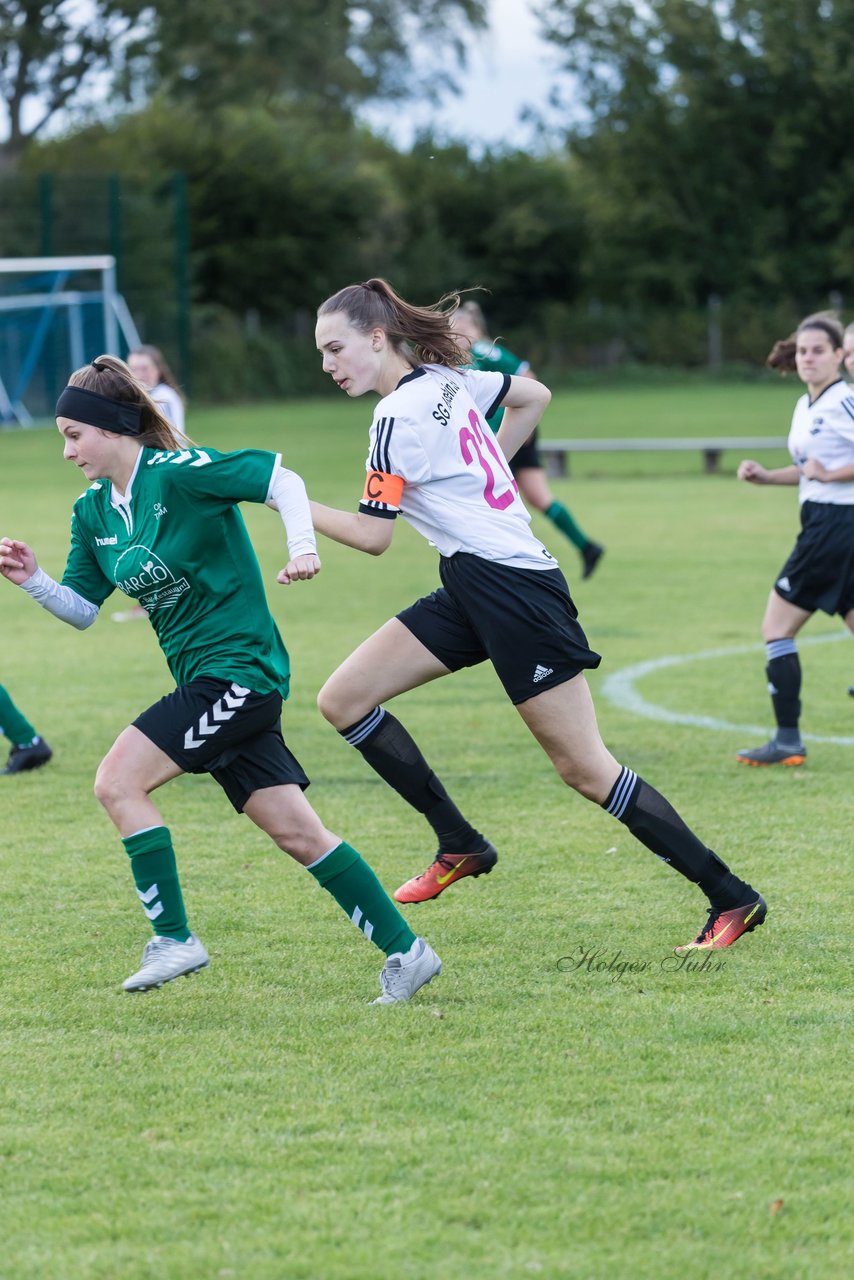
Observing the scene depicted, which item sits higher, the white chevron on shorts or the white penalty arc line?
the white chevron on shorts

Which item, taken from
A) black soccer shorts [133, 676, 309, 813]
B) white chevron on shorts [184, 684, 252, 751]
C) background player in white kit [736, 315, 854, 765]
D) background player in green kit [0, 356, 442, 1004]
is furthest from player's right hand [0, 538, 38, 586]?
background player in white kit [736, 315, 854, 765]

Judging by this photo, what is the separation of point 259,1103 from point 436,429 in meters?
1.94

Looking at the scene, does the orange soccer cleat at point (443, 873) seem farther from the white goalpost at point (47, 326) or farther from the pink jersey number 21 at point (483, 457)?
the white goalpost at point (47, 326)

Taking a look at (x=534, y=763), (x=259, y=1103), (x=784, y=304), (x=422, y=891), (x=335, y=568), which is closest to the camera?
(x=259, y=1103)

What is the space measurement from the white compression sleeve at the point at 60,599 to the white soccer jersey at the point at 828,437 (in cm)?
363

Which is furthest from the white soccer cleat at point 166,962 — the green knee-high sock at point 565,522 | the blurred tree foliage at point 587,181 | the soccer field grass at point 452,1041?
the blurred tree foliage at point 587,181

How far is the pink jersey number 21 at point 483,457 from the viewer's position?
15.7ft

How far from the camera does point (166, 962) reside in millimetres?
4430

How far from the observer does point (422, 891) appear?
18.0 feet

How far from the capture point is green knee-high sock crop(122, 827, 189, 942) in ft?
14.6

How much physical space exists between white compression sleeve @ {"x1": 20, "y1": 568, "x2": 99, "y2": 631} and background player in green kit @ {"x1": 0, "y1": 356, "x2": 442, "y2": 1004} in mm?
10

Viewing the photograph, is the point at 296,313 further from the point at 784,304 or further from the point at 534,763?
the point at 534,763

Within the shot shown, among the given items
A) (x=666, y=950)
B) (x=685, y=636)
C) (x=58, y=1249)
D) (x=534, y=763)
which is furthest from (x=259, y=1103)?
(x=685, y=636)

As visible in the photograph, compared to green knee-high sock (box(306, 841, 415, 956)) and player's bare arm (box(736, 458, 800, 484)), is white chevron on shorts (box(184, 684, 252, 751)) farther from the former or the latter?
player's bare arm (box(736, 458, 800, 484))
